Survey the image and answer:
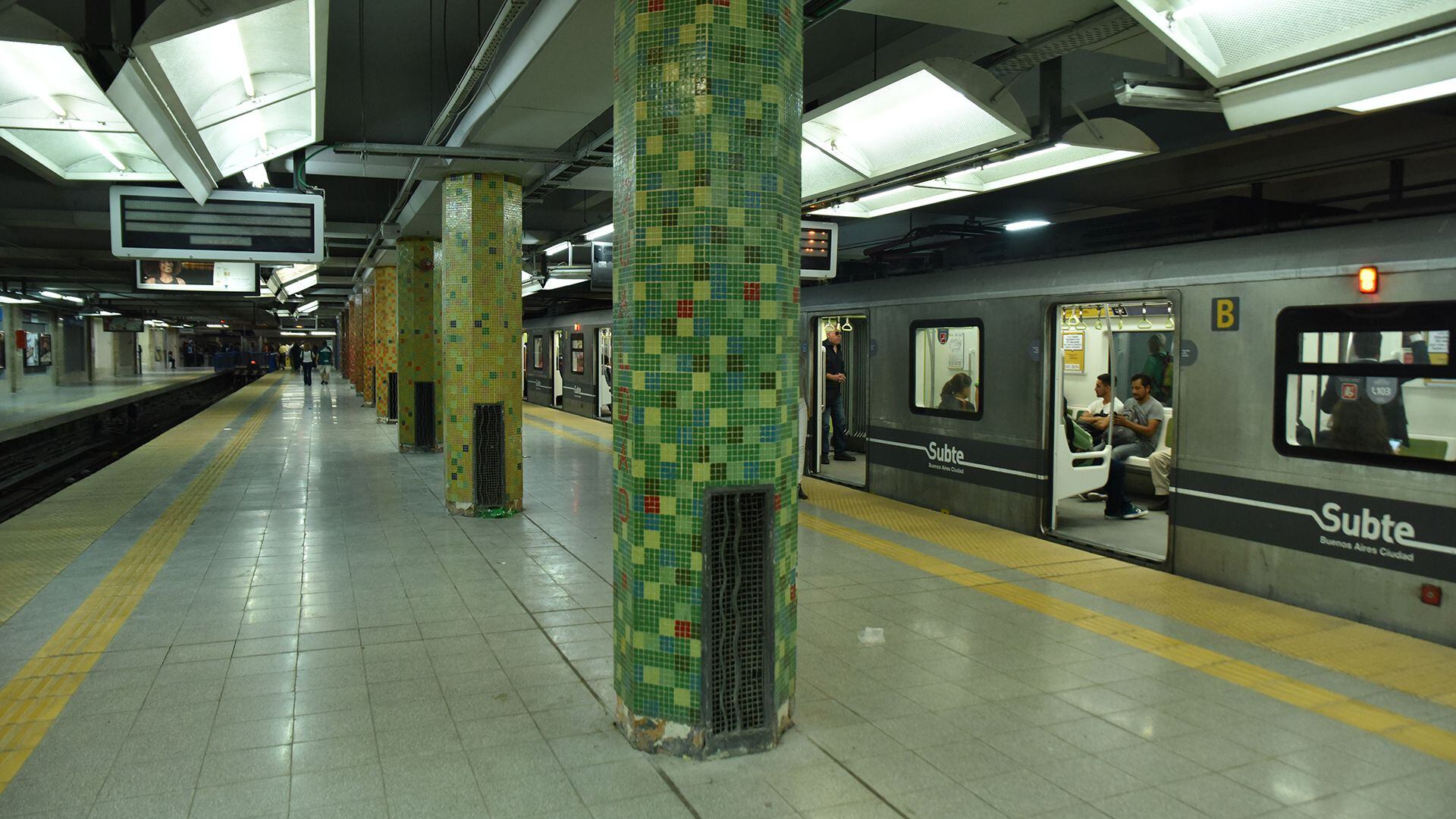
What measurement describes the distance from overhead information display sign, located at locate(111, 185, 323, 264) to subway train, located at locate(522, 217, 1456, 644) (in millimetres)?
5624

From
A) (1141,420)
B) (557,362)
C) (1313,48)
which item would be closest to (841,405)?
(1141,420)

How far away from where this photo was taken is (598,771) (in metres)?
3.39

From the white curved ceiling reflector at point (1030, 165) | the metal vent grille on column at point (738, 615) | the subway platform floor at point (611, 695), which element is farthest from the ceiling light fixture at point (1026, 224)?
the metal vent grille on column at point (738, 615)

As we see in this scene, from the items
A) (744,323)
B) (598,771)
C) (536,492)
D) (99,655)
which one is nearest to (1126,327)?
(536,492)

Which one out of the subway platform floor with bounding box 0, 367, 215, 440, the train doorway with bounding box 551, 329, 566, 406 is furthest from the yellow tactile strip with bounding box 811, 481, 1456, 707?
the subway platform floor with bounding box 0, 367, 215, 440

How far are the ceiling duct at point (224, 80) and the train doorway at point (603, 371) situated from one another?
12.2 m

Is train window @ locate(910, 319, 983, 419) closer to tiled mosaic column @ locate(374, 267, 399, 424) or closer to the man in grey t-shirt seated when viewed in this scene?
the man in grey t-shirt seated

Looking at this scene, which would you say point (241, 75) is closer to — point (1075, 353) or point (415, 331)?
point (1075, 353)

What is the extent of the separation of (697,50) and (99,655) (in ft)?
13.7

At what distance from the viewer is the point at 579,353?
807 inches

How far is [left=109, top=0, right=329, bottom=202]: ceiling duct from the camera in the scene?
430 cm

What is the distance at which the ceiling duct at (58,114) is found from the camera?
4211mm

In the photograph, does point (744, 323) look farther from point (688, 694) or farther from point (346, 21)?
point (346, 21)

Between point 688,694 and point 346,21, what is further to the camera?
point 346,21
